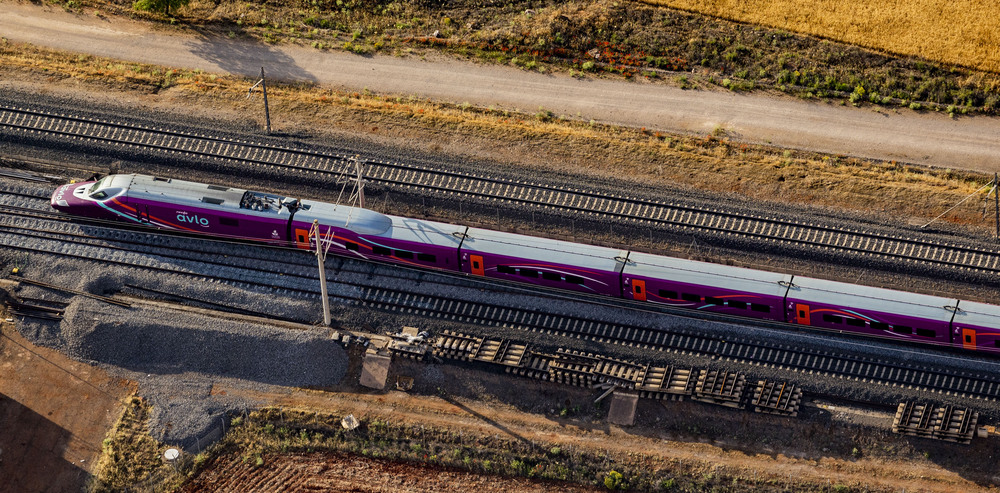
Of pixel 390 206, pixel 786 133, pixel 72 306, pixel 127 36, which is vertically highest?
pixel 786 133

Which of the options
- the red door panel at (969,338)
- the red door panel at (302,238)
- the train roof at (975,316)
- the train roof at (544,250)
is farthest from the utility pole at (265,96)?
the red door panel at (969,338)

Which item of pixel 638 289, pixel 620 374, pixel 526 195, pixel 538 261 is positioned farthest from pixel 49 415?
pixel 638 289

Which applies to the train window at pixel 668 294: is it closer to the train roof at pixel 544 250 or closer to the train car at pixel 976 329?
the train roof at pixel 544 250

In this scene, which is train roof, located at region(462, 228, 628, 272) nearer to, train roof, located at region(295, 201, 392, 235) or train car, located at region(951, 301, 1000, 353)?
train roof, located at region(295, 201, 392, 235)

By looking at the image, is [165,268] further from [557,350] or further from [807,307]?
[807,307]

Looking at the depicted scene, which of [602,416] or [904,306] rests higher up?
[904,306]

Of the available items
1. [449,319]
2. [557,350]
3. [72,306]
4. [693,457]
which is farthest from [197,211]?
[693,457]

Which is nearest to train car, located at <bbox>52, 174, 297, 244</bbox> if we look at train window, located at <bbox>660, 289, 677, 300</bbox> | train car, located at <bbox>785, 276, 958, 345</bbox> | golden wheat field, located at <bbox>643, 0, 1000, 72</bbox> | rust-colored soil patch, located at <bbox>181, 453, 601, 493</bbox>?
rust-colored soil patch, located at <bbox>181, 453, 601, 493</bbox>
